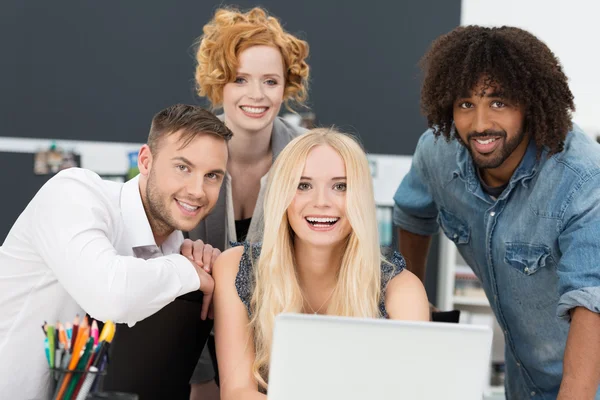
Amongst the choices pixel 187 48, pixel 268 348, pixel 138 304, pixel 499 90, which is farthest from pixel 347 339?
pixel 187 48

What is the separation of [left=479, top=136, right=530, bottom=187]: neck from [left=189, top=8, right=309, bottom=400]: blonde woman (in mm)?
722

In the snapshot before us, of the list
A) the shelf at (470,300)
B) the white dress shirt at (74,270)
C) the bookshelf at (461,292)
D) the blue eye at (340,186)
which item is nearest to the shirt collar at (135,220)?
the white dress shirt at (74,270)

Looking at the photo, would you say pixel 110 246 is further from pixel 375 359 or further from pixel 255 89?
pixel 255 89

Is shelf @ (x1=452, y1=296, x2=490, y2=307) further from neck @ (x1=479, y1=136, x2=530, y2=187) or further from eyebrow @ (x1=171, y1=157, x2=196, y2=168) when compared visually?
eyebrow @ (x1=171, y1=157, x2=196, y2=168)

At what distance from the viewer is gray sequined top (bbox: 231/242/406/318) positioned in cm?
195

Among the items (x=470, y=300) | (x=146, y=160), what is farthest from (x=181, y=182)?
(x=470, y=300)

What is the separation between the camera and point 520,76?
82.0 inches

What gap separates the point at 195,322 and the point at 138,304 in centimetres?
17

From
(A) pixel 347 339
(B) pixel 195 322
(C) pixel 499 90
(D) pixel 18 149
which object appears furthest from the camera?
(D) pixel 18 149

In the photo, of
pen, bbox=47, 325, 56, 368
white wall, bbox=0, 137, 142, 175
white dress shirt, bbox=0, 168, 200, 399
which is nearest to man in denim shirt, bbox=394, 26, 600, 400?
white dress shirt, bbox=0, 168, 200, 399

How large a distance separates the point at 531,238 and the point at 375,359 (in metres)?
1.13

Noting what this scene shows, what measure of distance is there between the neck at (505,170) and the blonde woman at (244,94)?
2.37 feet

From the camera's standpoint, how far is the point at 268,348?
1.88 meters

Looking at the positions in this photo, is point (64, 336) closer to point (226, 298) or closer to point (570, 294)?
point (226, 298)
